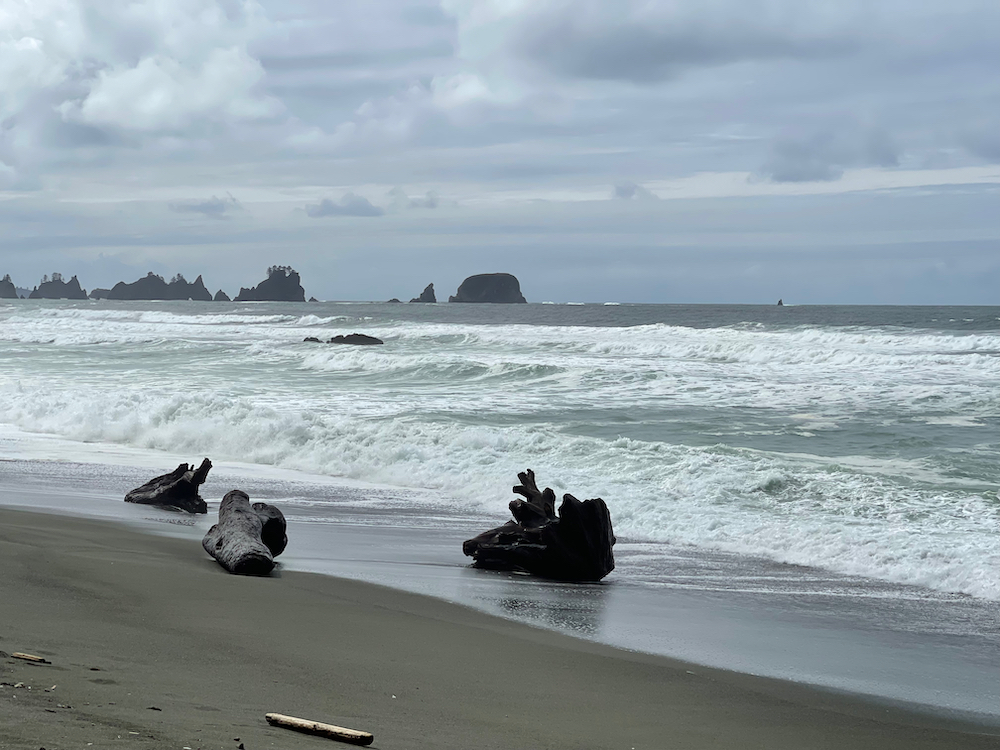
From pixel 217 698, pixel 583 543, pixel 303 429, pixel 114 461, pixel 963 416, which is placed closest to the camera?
pixel 217 698

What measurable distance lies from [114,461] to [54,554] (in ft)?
25.8

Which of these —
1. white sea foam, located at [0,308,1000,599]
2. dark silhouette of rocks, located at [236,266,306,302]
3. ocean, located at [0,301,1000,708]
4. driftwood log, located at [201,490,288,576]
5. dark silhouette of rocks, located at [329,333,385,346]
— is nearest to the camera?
driftwood log, located at [201,490,288,576]

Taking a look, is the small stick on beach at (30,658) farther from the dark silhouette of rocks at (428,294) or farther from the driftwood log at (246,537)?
the dark silhouette of rocks at (428,294)

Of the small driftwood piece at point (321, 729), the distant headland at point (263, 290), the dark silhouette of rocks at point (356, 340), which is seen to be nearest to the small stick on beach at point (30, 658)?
the small driftwood piece at point (321, 729)

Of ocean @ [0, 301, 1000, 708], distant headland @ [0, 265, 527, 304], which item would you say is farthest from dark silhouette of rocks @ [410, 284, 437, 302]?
ocean @ [0, 301, 1000, 708]

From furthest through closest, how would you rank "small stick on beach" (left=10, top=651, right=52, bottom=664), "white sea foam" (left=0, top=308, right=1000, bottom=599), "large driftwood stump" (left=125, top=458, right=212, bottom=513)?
"large driftwood stump" (left=125, top=458, right=212, bottom=513)
"white sea foam" (left=0, top=308, right=1000, bottom=599)
"small stick on beach" (left=10, top=651, right=52, bottom=664)

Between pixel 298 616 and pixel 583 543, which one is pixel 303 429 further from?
pixel 298 616

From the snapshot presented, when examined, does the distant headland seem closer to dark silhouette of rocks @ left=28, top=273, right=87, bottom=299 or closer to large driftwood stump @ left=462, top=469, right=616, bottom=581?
dark silhouette of rocks @ left=28, top=273, right=87, bottom=299

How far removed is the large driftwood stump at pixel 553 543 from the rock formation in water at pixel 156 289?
190 meters

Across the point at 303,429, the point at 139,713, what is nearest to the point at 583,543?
the point at 139,713

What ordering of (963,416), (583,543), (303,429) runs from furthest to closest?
(963,416) < (303,429) < (583,543)

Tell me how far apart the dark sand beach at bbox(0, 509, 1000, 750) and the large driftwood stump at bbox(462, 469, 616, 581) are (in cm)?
150

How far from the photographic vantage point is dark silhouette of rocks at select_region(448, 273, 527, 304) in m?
170

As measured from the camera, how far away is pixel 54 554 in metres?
6.80
